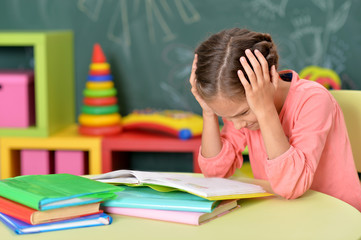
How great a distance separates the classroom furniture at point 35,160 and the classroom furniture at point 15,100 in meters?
0.13

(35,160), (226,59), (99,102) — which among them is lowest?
(35,160)

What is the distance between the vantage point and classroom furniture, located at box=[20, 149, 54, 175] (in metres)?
2.56

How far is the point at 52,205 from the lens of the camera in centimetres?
103

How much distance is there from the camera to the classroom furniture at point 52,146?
2.49 m

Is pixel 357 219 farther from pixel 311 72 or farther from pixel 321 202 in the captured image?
pixel 311 72

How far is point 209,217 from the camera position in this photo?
3.62 feet

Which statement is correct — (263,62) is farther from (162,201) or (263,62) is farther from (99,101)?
(99,101)

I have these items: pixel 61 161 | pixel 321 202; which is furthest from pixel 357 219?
pixel 61 161

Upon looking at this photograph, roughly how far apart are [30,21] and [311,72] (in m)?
1.37

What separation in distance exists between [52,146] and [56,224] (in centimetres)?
151

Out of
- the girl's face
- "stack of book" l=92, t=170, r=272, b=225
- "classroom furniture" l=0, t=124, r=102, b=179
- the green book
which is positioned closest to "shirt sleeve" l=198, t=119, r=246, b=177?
the girl's face

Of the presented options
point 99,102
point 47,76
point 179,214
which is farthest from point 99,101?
point 179,214

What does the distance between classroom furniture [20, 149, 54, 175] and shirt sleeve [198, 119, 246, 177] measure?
3.97 ft

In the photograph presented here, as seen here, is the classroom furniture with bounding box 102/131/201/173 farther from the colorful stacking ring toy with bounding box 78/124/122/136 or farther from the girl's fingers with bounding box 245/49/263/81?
the girl's fingers with bounding box 245/49/263/81
